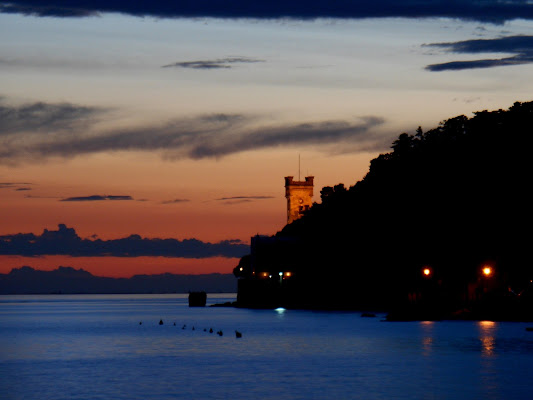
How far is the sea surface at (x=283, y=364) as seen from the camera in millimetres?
58531

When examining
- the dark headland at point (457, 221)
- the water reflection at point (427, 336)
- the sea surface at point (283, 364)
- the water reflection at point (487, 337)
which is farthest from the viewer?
the dark headland at point (457, 221)

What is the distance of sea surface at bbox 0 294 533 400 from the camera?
5853 centimetres

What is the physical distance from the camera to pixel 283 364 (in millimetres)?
75938

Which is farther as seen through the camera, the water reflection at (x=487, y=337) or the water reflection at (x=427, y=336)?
the water reflection at (x=427, y=336)

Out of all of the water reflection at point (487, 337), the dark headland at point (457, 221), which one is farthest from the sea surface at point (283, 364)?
the dark headland at point (457, 221)

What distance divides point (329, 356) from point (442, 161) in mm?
47002

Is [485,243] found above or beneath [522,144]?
beneath

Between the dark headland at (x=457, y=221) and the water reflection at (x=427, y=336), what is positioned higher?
the dark headland at (x=457, y=221)

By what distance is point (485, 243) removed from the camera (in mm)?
113562

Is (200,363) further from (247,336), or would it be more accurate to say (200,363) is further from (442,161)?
(442,161)

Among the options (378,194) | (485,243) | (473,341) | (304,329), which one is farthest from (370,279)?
(473,341)

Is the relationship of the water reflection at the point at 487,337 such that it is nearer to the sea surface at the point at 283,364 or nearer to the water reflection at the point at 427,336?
the sea surface at the point at 283,364

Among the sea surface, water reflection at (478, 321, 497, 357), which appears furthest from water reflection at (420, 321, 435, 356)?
water reflection at (478, 321, 497, 357)

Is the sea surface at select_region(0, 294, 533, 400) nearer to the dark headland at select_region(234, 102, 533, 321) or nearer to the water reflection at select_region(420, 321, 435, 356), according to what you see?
the water reflection at select_region(420, 321, 435, 356)
